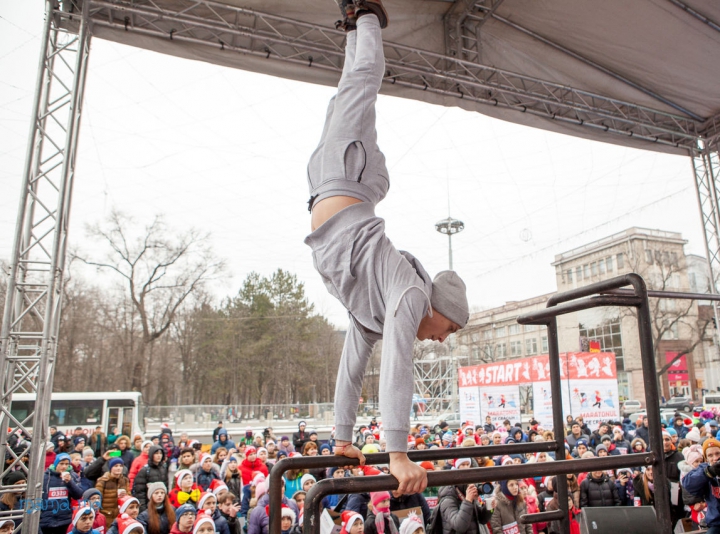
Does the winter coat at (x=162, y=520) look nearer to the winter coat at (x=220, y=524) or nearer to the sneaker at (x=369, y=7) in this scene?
the winter coat at (x=220, y=524)

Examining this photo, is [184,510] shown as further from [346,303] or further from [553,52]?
[553,52]

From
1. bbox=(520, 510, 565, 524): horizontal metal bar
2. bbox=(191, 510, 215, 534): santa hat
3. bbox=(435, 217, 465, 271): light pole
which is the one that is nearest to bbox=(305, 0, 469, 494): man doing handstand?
bbox=(520, 510, 565, 524): horizontal metal bar

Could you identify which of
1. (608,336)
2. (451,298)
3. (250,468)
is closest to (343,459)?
(451,298)

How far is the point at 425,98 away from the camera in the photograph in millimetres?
6301

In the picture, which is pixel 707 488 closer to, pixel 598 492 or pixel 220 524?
pixel 598 492

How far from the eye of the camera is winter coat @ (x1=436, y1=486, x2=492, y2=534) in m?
4.45

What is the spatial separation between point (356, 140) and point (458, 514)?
3.80m

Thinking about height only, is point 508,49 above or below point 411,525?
above

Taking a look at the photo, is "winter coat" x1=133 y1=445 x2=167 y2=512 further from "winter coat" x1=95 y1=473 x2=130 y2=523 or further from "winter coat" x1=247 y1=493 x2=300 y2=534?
"winter coat" x1=247 y1=493 x2=300 y2=534

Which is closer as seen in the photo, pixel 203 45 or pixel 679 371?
pixel 203 45

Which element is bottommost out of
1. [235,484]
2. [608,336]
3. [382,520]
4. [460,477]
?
[235,484]

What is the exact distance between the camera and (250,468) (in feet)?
22.1

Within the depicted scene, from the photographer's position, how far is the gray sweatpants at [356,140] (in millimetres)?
1704

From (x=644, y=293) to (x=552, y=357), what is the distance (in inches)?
18.8
